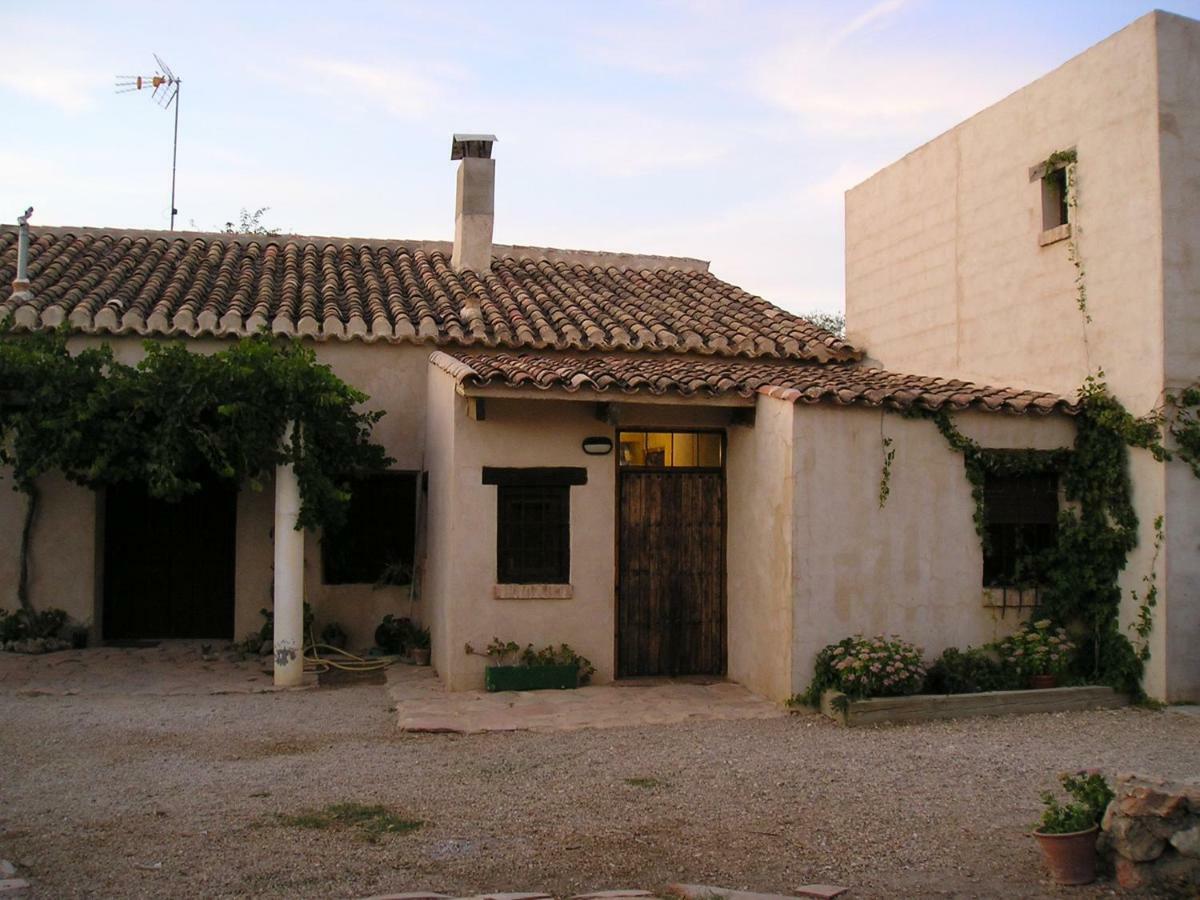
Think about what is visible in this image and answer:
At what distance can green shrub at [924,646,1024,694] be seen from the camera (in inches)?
363

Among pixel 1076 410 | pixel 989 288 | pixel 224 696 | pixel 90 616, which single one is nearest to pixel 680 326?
pixel 989 288

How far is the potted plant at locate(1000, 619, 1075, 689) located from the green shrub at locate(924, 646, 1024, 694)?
0.30 feet

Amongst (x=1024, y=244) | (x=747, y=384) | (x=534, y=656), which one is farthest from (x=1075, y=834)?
(x=1024, y=244)

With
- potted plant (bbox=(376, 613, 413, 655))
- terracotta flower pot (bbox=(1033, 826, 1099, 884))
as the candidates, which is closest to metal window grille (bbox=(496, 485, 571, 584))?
potted plant (bbox=(376, 613, 413, 655))

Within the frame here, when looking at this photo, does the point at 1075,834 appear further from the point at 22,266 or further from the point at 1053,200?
the point at 22,266

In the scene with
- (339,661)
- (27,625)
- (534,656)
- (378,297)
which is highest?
(378,297)

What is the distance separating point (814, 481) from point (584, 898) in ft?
17.5

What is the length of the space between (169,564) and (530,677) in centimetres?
526

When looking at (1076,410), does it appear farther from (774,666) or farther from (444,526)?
(444,526)

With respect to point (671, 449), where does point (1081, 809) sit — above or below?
below

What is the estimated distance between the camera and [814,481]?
9305 mm

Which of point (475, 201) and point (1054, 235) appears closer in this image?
point (1054, 235)

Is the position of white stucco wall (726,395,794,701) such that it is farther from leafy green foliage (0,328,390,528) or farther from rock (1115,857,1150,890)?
rock (1115,857,1150,890)

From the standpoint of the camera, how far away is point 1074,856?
4922 mm
